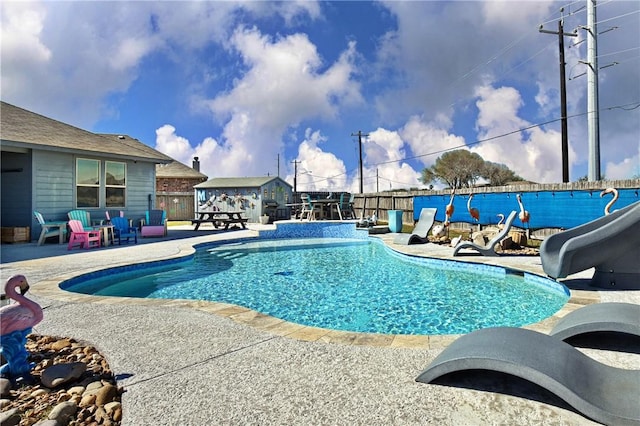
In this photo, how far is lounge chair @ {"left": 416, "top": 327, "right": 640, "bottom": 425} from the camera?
72.9 inches

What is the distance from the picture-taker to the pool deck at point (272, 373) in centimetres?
194

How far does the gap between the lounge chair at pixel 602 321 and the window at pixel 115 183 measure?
13.7 m

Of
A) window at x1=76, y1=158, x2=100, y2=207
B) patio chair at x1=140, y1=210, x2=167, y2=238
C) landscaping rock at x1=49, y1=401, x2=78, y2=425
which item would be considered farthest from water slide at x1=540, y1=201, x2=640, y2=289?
window at x1=76, y1=158, x2=100, y2=207

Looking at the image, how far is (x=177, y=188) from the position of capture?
26969 mm

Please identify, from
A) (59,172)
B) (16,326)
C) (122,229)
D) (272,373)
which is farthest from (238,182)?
(272,373)

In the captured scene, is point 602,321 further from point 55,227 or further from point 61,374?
point 55,227

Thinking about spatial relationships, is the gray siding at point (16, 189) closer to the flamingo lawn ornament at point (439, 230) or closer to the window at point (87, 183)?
the window at point (87, 183)

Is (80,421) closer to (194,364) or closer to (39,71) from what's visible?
(194,364)

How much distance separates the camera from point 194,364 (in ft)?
8.45

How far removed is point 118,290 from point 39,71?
7.07m

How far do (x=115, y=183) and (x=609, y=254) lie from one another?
14035 millimetres

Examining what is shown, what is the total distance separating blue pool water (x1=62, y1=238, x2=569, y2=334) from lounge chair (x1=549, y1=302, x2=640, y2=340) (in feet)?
5.03

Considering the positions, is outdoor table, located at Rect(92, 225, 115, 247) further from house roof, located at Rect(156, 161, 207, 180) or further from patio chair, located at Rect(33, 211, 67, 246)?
house roof, located at Rect(156, 161, 207, 180)

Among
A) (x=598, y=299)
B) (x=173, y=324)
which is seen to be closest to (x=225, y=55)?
(x=173, y=324)
